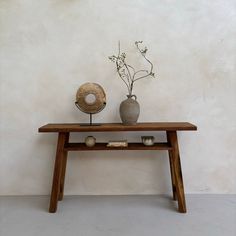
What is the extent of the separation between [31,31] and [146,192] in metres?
1.90

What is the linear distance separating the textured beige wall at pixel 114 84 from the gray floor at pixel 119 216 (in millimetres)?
159

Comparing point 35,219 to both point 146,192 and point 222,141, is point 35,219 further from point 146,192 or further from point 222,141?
point 222,141

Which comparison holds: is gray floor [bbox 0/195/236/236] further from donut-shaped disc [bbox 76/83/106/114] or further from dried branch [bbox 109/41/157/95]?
dried branch [bbox 109/41/157/95]

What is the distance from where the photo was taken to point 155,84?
7.61 feet

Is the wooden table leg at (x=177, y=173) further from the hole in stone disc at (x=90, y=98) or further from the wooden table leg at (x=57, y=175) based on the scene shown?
the wooden table leg at (x=57, y=175)

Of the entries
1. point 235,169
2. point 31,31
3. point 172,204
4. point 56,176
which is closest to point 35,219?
point 56,176

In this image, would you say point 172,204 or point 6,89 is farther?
point 6,89

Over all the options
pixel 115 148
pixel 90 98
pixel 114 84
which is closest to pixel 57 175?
pixel 115 148

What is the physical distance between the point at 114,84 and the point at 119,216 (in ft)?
3.85

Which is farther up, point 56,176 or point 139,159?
point 139,159

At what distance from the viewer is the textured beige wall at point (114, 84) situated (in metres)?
2.30

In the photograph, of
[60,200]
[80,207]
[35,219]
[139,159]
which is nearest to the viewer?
[35,219]

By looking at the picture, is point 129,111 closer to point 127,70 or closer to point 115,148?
point 115,148

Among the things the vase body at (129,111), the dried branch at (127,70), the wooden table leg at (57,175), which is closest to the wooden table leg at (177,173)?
the vase body at (129,111)
